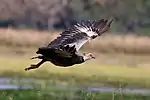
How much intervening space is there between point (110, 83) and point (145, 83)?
2028 millimetres

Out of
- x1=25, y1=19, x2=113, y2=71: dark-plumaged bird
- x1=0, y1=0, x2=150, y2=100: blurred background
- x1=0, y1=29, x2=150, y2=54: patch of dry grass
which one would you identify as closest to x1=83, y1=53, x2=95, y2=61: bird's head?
x1=25, y1=19, x2=113, y2=71: dark-plumaged bird

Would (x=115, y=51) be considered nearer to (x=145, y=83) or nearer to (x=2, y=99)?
(x=145, y=83)

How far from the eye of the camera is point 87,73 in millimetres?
25547

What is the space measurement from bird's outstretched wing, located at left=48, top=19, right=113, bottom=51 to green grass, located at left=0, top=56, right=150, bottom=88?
34.2 ft

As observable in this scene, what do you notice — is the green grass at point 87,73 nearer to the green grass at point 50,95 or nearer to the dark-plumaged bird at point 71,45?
the green grass at point 50,95

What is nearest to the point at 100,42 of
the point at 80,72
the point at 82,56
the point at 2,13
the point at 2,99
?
the point at 80,72

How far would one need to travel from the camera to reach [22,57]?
31.3m

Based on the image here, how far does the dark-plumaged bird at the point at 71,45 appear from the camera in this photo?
933 cm

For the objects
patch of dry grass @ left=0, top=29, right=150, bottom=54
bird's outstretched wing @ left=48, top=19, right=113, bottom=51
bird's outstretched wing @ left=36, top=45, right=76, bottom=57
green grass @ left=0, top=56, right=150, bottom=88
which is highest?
patch of dry grass @ left=0, top=29, right=150, bottom=54

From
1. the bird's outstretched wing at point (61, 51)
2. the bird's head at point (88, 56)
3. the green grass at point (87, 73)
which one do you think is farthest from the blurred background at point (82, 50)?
the bird's outstretched wing at point (61, 51)

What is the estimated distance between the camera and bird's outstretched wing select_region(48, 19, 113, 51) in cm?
986

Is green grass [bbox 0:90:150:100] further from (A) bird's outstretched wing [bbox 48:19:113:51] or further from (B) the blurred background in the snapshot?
(A) bird's outstretched wing [bbox 48:19:113:51]

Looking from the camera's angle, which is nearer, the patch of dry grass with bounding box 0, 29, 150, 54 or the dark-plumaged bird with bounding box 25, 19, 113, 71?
the dark-plumaged bird with bounding box 25, 19, 113, 71

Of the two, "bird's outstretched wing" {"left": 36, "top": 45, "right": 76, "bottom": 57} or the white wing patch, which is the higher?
the white wing patch
